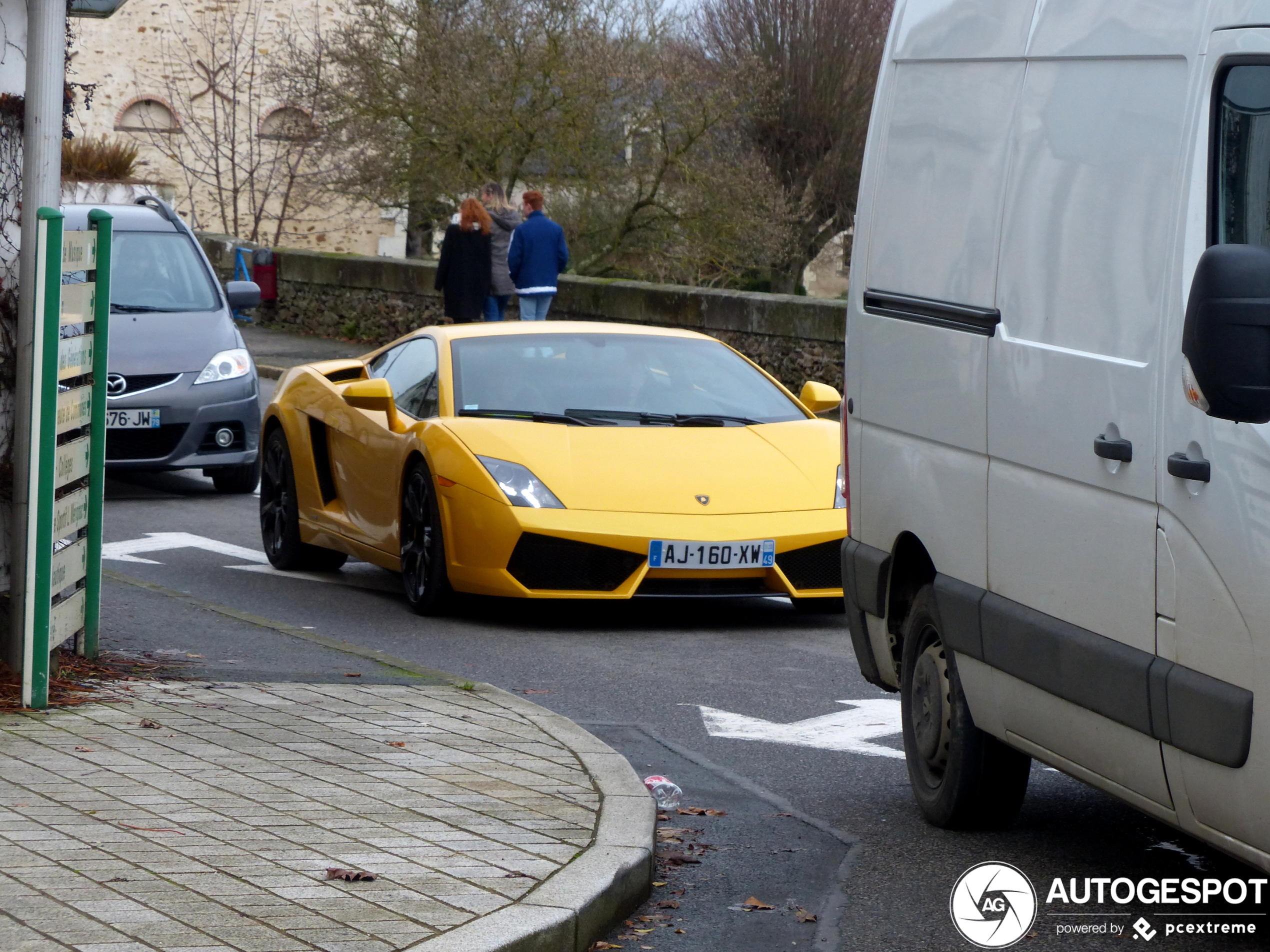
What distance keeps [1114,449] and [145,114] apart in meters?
44.7

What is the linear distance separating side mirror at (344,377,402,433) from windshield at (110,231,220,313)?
17.2ft

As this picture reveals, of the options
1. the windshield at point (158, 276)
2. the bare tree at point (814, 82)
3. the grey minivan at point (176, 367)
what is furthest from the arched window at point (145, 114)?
the grey minivan at point (176, 367)

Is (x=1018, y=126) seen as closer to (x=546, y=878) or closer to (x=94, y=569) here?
(x=546, y=878)

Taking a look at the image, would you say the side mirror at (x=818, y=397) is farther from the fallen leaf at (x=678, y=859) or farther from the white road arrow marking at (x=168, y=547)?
the fallen leaf at (x=678, y=859)

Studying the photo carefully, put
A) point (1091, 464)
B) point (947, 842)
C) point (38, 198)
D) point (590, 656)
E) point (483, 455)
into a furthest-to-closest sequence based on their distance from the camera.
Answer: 1. point (483, 455)
2. point (590, 656)
3. point (38, 198)
4. point (947, 842)
5. point (1091, 464)

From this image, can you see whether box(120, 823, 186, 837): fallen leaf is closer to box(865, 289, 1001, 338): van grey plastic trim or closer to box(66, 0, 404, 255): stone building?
box(865, 289, 1001, 338): van grey plastic trim

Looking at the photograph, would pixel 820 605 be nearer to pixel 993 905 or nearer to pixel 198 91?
pixel 993 905

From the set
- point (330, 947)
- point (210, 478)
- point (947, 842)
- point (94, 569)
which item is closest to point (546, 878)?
point (330, 947)

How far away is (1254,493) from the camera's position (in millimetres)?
3844

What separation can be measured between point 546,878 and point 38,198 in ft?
11.0

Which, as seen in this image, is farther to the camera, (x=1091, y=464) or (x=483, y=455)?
(x=483, y=455)

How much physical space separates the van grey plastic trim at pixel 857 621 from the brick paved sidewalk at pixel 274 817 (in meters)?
0.96

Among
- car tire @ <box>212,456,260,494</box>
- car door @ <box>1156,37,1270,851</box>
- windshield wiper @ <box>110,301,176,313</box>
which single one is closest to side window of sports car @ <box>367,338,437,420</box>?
car tire @ <box>212,456,260,494</box>

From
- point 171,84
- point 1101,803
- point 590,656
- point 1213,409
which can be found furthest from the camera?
point 171,84
